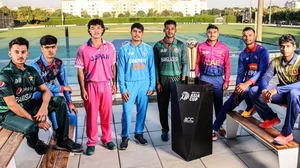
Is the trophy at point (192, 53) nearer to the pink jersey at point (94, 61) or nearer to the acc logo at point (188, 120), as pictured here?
the acc logo at point (188, 120)

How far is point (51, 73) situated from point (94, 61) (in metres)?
0.46

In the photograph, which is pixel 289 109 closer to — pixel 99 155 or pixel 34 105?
pixel 99 155

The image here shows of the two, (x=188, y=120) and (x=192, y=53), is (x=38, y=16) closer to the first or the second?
(x=192, y=53)

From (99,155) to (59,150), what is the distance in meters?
0.55

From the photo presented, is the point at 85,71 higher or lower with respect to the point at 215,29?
lower

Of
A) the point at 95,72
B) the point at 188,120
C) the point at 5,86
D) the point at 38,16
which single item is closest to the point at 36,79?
the point at 5,86

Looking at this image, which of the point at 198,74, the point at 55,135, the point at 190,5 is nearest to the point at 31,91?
the point at 55,135

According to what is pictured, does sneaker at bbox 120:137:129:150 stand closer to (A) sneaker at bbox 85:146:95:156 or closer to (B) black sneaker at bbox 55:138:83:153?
(A) sneaker at bbox 85:146:95:156

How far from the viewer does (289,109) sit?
262cm

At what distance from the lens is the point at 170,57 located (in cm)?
328

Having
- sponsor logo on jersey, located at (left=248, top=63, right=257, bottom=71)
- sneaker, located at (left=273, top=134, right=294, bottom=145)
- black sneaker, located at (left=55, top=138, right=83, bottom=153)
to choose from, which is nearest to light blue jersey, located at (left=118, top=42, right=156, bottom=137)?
black sneaker, located at (left=55, top=138, right=83, bottom=153)

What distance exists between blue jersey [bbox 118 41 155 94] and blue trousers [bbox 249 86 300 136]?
1136mm

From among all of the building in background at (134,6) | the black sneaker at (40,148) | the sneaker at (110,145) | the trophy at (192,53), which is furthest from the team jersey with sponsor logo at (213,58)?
the building in background at (134,6)

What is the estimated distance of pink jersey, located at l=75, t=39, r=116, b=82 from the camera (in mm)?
3023
